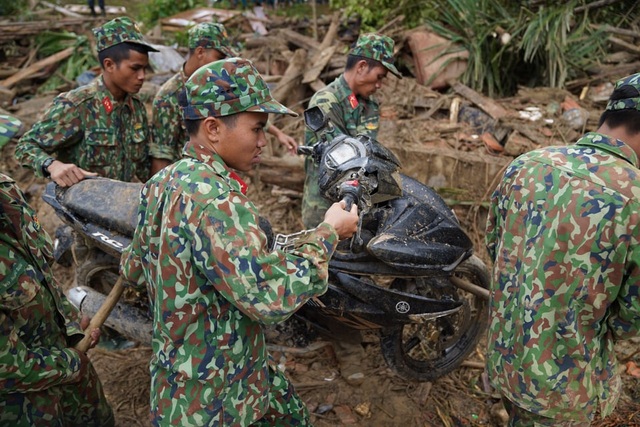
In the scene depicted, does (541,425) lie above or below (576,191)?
below

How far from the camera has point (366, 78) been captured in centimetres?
371

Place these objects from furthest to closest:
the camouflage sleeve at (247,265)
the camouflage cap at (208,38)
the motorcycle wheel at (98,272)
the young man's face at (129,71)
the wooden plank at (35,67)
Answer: the wooden plank at (35,67) < the camouflage cap at (208,38) < the motorcycle wheel at (98,272) < the young man's face at (129,71) < the camouflage sleeve at (247,265)

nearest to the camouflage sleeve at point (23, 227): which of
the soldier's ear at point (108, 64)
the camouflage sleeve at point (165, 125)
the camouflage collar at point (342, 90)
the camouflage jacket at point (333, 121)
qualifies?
the soldier's ear at point (108, 64)

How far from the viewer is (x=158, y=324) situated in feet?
6.91

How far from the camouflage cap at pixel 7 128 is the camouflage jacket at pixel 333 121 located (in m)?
1.90

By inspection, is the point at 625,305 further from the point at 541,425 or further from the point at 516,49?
the point at 516,49

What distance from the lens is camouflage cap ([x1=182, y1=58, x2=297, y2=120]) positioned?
192 centimetres

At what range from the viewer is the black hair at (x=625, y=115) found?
79.2 inches

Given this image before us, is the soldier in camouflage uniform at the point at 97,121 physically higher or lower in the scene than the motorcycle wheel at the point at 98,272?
higher

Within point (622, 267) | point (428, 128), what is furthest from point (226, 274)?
point (428, 128)

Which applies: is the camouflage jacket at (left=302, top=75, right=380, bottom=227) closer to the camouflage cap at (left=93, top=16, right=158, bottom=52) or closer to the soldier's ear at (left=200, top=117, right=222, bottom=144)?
the camouflage cap at (left=93, top=16, right=158, bottom=52)

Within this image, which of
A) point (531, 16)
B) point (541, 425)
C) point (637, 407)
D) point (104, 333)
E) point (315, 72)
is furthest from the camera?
point (315, 72)

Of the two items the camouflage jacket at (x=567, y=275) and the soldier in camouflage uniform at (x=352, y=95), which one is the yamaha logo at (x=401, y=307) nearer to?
the camouflage jacket at (x=567, y=275)

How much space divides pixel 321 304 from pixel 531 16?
193 inches
